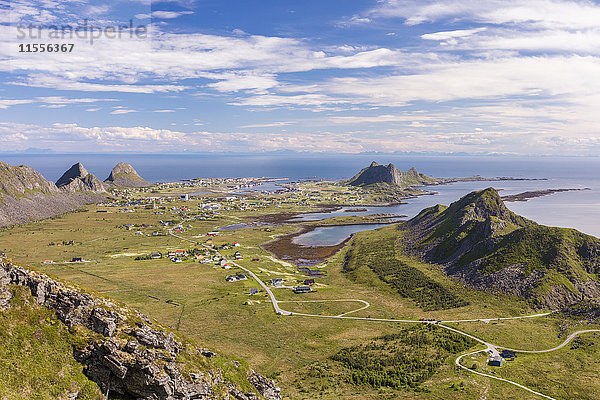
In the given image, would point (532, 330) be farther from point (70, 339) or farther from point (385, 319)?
point (70, 339)

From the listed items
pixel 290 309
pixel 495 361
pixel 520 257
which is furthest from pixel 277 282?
pixel 520 257

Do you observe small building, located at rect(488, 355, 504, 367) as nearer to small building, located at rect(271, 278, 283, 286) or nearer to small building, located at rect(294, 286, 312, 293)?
small building, located at rect(294, 286, 312, 293)

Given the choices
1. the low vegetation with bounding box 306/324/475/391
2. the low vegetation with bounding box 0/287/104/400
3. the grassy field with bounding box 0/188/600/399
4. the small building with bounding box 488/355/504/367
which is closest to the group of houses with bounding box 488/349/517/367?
the small building with bounding box 488/355/504/367

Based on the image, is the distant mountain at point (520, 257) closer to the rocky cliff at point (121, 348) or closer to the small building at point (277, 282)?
the small building at point (277, 282)

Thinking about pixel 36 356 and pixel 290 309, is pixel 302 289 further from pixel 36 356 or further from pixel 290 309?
pixel 36 356

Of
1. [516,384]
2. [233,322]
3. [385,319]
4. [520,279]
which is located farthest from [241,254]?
[516,384]

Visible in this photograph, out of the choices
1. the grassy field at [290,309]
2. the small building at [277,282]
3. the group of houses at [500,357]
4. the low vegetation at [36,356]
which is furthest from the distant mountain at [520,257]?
the low vegetation at [36,356]
